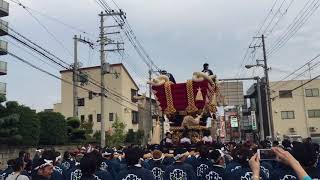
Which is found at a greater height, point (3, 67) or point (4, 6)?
point (4, 6)

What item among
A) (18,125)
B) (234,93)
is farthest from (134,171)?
(234,93)

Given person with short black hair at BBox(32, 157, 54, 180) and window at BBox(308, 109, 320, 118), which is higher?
window at BBox(308, 109, 320, 118)

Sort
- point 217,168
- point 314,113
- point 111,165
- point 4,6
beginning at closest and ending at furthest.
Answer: point 217,168
point 111,165
point 4,6
point 314,113

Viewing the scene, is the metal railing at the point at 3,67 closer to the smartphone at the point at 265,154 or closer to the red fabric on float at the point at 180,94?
the red fabric on float at the point at 180,94

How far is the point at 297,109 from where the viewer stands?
57000 mm

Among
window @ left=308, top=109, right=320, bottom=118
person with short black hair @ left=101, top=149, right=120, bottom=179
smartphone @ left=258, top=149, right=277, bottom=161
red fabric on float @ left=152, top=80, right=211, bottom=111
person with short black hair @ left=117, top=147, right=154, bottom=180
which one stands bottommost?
person with short black hair @ left=101, top=149, right=120, bottom=179

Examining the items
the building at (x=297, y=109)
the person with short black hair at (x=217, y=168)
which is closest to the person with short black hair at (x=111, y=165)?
the person with short black hair at (x=217, y=168)

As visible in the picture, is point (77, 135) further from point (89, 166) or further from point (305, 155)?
point (305, 155)

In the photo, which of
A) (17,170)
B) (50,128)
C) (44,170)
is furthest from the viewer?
(50,128)

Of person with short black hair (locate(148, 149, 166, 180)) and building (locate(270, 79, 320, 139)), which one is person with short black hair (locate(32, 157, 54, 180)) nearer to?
person with short black hair (locate(148, 149, 166, 180))

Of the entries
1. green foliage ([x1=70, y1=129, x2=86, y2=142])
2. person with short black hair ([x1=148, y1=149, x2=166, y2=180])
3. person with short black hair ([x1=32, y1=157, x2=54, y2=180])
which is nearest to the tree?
green foliage ([x1=70, y1=129, x2=86, y2=142])

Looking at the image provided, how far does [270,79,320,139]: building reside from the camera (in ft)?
185

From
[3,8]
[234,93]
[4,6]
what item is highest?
[4,6]

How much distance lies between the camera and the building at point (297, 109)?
185 ft
